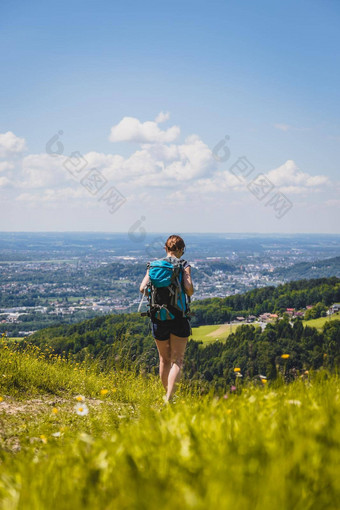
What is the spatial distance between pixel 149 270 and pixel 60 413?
199cm

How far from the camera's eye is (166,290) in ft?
17.4

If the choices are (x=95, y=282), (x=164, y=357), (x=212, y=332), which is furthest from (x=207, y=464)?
(x=95, y=282)

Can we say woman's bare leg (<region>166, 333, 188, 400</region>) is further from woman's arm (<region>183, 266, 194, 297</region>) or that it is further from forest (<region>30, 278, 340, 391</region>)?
forest (<region>30, 278, 340, 391</region>)

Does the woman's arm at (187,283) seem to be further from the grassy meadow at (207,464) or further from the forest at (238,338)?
the grassy meadow at (207,464)

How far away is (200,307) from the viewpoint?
249ft

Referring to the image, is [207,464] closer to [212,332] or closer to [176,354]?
[176,354]

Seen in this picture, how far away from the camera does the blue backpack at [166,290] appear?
17.4 feet

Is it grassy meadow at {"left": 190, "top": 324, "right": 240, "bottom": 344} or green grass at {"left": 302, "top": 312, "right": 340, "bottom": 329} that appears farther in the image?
grassy meadow at {"left": 190, "top": 324, "right": 240, "bottom": 344}

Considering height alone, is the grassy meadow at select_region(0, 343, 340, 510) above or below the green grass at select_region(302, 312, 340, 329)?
above

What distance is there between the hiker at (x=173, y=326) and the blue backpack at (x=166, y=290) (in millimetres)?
13

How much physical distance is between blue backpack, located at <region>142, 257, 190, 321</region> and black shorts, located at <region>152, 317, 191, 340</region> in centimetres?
11

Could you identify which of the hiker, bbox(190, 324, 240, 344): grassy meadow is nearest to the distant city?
bbox(190, 324, 240, 344): grassy meadow

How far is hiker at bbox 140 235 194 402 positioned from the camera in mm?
5328

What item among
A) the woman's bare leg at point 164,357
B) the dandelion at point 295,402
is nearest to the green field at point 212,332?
the woman's bare leg at point 164,357
